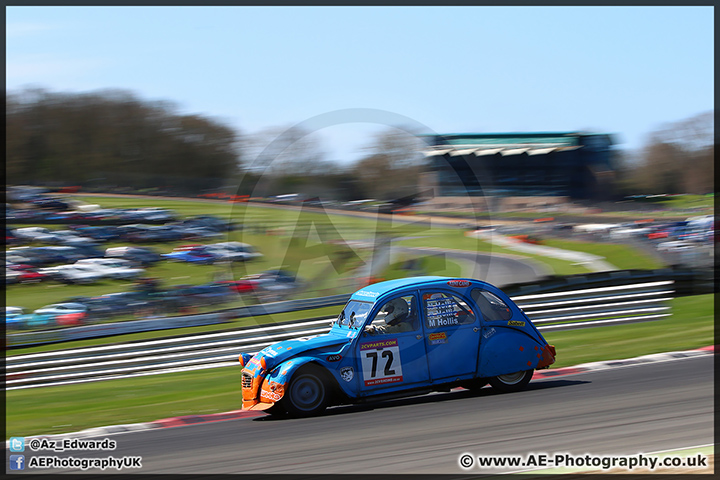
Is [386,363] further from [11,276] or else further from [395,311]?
[11,276]

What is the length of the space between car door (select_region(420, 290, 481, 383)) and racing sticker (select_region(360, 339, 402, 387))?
1.29 ft

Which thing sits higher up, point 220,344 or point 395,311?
point 395,311

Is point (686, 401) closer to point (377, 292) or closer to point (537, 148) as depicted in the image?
point (377, 292)

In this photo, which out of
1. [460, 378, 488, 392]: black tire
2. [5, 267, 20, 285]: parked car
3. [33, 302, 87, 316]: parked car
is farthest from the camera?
[5, 267, 20, 285]: parked car

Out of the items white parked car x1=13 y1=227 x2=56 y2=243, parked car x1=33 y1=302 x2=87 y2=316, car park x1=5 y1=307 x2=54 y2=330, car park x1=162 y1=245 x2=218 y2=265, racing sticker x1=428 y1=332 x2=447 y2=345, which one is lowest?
car park x1=5 y1=307 x2=54 y2=330

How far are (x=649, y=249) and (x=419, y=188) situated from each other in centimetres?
915

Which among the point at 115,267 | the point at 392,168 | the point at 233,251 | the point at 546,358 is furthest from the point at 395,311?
the point at 115,267

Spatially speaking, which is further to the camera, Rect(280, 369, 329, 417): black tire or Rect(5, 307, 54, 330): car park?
Rect(5, 307, 54, 330): car park

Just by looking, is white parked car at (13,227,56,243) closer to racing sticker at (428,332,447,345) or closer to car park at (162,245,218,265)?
car park at (162,245,218,265)

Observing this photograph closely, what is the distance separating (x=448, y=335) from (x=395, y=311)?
2.17 ft

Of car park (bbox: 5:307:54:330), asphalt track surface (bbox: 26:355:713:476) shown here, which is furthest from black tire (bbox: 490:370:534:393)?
car park (bbox: 5:307:54:330)

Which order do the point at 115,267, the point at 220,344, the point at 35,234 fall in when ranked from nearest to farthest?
the point at 220,344
the point at 115,267
the point at 35,234

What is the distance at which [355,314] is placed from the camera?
7664mm

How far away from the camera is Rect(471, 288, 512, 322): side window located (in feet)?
25.4
